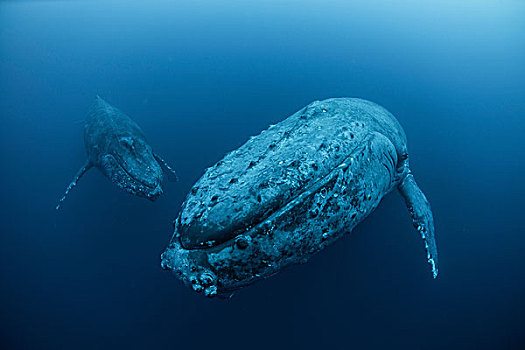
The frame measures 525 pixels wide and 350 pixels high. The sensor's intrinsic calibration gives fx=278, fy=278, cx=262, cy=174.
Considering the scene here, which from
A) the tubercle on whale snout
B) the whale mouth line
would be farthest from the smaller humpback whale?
the whale mouth line

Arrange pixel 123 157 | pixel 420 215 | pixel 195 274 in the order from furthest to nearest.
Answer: pixel 123 157 < pixel 420 215 < pixel 195 274

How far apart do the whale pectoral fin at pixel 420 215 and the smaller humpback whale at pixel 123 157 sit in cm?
493

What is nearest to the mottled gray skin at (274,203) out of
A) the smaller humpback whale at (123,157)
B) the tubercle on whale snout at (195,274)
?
the tubercle on whale snout at (195,274)

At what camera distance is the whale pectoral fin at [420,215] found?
4.41m

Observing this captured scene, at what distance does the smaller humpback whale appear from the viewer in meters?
5.97

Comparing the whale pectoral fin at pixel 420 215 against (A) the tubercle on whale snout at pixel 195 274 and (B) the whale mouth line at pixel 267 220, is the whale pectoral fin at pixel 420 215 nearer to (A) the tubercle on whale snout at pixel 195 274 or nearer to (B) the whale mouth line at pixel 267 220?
(B) the whale mouth line at pixel 267 220

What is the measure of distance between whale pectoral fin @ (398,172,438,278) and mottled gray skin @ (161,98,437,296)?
4.62 feet

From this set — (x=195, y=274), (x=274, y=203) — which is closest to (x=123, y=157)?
(x=195, y=274)

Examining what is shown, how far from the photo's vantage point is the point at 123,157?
639 cm

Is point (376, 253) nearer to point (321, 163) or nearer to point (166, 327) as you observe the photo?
point (321, 163)

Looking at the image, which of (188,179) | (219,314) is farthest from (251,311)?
(188,179)

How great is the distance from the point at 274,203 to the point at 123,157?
5.00m

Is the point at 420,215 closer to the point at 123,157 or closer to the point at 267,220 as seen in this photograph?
the point at 267,220

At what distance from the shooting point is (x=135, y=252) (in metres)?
6.61
